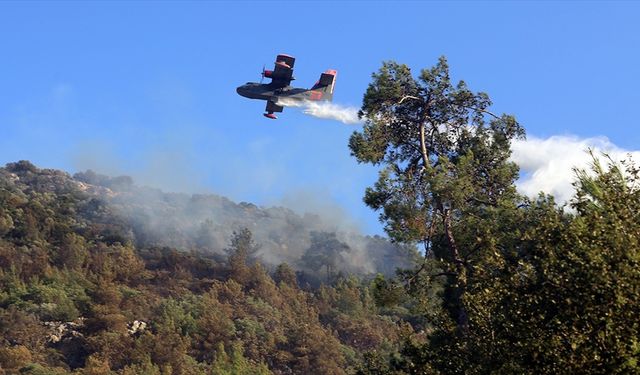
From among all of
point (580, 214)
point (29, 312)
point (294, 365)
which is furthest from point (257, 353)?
point (580, 214)

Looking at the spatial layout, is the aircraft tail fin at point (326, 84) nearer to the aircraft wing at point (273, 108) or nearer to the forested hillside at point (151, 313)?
the aircraft wing at point (273, 108)

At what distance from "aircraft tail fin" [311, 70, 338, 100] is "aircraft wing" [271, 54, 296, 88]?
3.79m

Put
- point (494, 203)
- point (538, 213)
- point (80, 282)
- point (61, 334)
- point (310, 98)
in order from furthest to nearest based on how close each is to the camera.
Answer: point (80, 282)
point (61, 334)
point (310, 98)
point (494, 203)
point (538, 213)

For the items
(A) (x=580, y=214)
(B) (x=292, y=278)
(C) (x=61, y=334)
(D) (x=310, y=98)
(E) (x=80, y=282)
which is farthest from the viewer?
(B) (x=292, y=278)

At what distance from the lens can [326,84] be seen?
2431 inches

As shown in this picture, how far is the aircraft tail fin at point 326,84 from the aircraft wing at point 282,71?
12.4 feet

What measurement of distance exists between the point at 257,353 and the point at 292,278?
6476 centimetres

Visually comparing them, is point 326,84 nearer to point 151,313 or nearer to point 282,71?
point 282,71

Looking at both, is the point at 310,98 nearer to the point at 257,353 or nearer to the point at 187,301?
the point at 257,353

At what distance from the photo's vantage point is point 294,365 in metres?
102

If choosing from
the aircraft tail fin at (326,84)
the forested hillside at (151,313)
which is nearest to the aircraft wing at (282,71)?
the aircraft tail fin at (326,84)

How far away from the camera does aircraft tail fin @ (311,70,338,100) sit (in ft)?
201

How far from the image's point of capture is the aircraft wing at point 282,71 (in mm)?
56562

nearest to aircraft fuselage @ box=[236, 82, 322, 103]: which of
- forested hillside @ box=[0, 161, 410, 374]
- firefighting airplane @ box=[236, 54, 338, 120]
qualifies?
firefighting airplane @ box=[236, 54, 338, 120]
